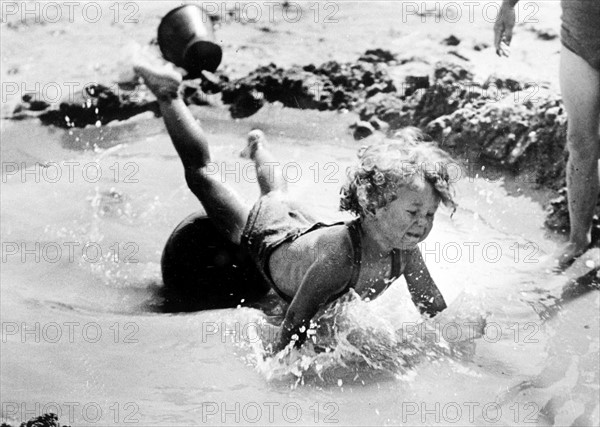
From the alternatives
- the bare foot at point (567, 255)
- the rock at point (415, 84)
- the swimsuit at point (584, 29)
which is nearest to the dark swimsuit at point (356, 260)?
the bare foot at point (567, 255)

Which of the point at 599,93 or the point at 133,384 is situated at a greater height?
the point at 599,93

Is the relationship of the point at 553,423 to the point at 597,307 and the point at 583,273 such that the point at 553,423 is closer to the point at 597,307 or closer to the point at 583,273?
the point at 597,307

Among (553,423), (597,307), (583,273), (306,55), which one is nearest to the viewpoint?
(553,423)

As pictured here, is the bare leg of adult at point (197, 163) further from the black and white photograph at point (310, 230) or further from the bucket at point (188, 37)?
the bucket at point (188, 37)

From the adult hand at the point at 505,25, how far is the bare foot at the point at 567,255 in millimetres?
985

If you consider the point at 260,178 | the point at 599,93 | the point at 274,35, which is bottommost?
the point at 274,35

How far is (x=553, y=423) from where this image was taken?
310 centimetres

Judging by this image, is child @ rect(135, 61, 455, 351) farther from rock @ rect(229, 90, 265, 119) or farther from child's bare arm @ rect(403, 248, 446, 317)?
rock @ rect(229, 90, 265, 119)

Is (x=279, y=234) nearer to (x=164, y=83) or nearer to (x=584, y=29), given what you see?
(x=164, y=83)

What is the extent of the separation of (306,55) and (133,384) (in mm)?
3849

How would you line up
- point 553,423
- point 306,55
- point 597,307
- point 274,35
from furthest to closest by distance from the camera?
point 274,35
point 306,55
point 597,307
point 553,423

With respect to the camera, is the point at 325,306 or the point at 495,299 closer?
the point at 325,306

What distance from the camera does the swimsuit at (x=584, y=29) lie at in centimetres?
411

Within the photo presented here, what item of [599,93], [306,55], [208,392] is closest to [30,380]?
[208,392]
